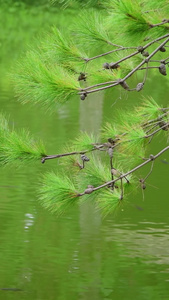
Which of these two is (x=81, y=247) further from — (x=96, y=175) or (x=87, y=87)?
(x=87, y=87)

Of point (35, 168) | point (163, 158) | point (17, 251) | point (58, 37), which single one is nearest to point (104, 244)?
point (17, 251)

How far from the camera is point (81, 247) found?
5.01 metres

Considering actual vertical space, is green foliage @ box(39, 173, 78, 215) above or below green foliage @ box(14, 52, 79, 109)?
below

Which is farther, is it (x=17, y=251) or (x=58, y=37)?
(x=17, y=251)

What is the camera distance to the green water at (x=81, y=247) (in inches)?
174

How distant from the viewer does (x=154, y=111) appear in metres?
4.70

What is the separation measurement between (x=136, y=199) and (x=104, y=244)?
4.21 feet

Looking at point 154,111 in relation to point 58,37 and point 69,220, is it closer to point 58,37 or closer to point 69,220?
point 58,37

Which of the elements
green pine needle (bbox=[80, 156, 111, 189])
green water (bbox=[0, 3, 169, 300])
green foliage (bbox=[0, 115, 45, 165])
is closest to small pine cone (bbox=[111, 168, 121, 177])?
green pine needle (bbox=[80, 156, 111, 189])

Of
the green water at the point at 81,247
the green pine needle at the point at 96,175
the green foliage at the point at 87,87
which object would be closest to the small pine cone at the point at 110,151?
the green foliage at the point at 87,87

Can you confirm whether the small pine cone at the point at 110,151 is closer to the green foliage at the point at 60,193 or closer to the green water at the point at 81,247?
the green foliage at the point at 60,193

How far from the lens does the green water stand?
4414mm

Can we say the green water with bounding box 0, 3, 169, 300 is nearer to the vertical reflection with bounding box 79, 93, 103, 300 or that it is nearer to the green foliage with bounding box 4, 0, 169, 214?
the vertical reflection with bounding box 79, 93, 103, 300

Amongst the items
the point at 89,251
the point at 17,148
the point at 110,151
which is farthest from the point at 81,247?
the point at 110,151
